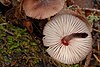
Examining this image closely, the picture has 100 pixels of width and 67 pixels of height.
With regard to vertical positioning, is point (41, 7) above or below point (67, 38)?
above

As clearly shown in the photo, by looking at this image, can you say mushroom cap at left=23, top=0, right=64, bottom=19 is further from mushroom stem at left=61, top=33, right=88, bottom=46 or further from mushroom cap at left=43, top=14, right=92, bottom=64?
mushroom stem at left=61, top=33, right=88, bottom=46

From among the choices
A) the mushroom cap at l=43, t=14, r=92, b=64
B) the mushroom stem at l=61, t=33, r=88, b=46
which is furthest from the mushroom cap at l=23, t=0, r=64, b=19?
the mushroom stem at l=61, t=33, r=88, b=46

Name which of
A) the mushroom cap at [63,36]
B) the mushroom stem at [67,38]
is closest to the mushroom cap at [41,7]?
the mushroom cap at [63,36]

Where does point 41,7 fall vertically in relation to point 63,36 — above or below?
above

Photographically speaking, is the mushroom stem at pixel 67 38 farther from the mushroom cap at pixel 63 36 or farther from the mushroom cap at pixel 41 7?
the mushroom cap at pixel 41 7

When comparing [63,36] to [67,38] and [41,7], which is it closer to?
[67,38]

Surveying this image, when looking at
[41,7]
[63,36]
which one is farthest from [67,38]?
[41,7]
